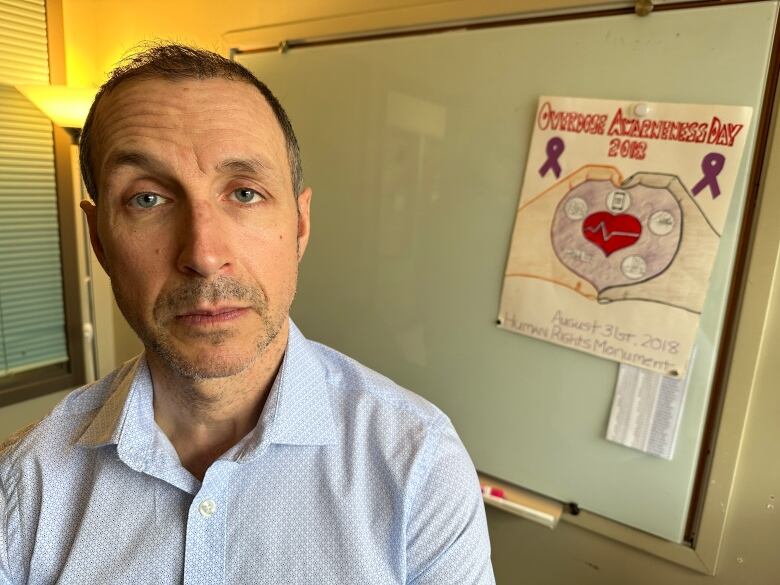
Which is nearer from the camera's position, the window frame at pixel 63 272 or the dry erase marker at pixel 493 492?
the dry erase marker at pixel 493 492

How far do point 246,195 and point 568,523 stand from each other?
3.21ft

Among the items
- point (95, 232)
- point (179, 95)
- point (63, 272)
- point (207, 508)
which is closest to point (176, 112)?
point (179, 95)

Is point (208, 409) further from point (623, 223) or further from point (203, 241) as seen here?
point (623, 223)

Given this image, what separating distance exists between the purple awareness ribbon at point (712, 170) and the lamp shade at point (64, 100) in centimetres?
163

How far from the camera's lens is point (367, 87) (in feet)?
4.20

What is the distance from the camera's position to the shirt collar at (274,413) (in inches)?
30.1

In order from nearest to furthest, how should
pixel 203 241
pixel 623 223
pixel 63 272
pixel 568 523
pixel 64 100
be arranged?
pixel 203 241, pixel 623 223, pixel 568 523, pixel 64 100, pixel 63 272

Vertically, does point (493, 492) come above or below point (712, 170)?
below

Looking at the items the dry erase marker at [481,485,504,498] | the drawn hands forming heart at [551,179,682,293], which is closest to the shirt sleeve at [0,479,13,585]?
the dry erase marker at [481,485,504,498]

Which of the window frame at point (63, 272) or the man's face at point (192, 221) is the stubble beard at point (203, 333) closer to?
the man's face at point (192, 221)

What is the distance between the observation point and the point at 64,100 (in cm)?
156

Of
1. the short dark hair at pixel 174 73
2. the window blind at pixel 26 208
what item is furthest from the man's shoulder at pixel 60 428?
the window blind at pixel 26 208

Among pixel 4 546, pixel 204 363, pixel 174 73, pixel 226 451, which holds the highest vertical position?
pixel 174 73

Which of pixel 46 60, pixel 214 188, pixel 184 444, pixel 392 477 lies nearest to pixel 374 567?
pixel 392 477
